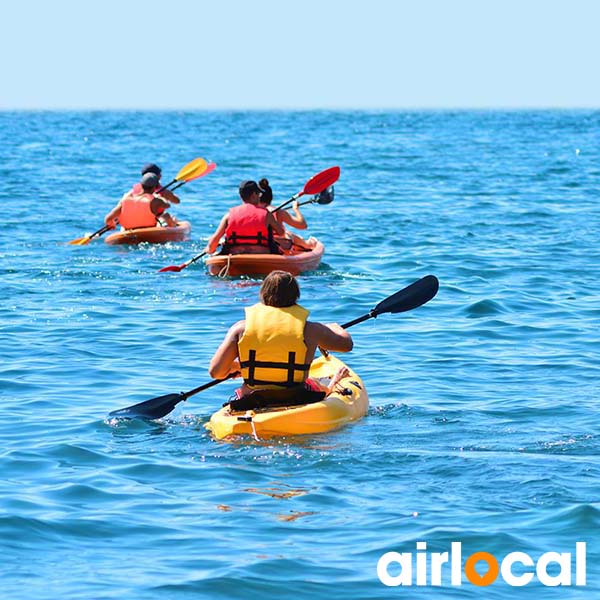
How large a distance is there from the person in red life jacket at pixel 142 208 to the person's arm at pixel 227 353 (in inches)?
361

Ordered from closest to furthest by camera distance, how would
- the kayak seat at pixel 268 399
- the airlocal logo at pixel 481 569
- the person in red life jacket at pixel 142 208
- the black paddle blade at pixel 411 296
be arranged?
1. the airlocal logo at pixel 481 569
2. the kayak seat at pixel 268 399
3. the black paddle blade at pixel 411 296
4. the person in red life jacket at pixel 142 208

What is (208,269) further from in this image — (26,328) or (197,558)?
(197,558)

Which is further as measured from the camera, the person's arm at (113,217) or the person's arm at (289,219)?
the person's arm at (113,217)

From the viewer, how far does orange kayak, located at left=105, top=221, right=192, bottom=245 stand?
16984 millimetres

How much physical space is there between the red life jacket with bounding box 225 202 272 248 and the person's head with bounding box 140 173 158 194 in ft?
9.02

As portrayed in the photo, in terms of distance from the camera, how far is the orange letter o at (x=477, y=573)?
5727 millimetres

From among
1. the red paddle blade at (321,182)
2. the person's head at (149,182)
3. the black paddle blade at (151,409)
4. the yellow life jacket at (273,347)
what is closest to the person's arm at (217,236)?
the red paddle blade at (321,182)

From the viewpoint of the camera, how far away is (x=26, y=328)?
1182cm

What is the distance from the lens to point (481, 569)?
19.1 feet

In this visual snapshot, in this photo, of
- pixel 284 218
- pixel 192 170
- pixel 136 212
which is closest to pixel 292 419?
pixel 284 218

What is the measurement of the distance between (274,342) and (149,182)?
30.6ft

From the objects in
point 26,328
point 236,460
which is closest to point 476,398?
point 236,460

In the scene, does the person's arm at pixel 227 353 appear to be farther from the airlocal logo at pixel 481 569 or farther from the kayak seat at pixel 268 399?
the airlocal logo at pixel 481 569

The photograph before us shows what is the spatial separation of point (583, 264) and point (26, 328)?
24.1 feet
